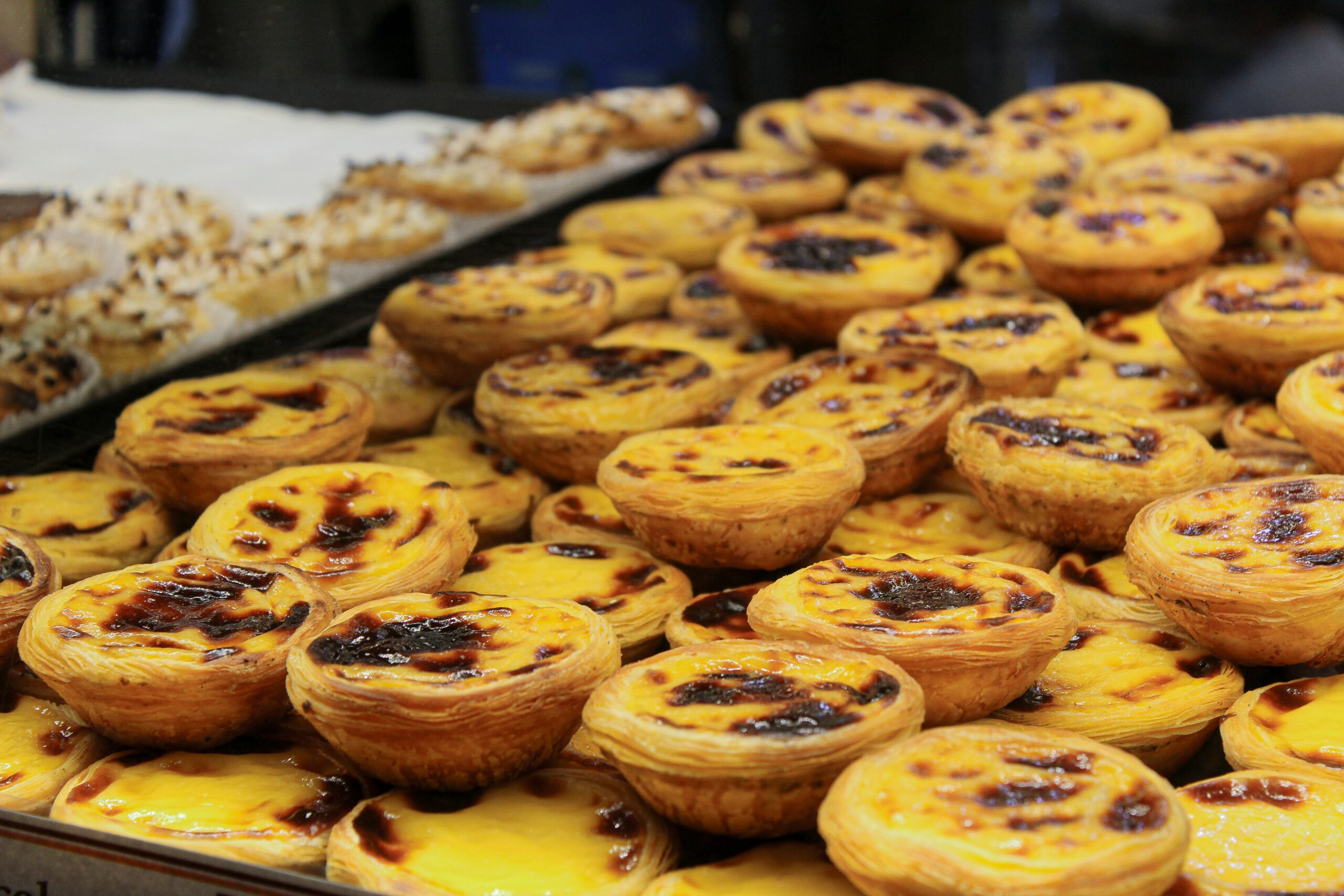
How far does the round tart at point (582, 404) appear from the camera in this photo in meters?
2.94

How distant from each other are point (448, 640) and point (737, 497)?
664 millimetres

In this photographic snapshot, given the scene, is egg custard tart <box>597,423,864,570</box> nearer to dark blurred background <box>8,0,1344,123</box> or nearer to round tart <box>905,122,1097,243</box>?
round tart <box>905,122,1097,243</box>

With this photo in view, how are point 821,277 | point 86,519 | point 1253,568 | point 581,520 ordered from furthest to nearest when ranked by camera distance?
point 821,277
point 581,520
point 86,519
point 1253,568

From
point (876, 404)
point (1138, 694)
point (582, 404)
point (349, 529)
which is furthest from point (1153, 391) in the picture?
point (349, 529)

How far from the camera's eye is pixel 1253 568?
7.02 feet

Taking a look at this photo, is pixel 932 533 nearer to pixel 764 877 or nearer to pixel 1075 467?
pixel 1075 467

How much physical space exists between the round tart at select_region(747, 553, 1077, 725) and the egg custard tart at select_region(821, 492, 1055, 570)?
386 mm

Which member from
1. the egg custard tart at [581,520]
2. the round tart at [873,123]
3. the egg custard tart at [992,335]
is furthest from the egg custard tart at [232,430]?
the round tart at [873,123]

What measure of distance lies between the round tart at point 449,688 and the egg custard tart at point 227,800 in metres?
0.11

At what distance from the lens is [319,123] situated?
15.2 feet

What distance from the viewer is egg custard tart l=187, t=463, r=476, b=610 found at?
2342mm

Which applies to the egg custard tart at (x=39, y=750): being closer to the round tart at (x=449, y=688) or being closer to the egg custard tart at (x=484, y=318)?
the round tart at (x=449, y=688)

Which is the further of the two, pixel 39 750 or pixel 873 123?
pixel 873 123

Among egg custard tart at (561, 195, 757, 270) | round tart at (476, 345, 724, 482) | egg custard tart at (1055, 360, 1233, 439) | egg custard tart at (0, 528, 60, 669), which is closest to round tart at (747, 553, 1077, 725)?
round tart at (476, 345, 724, 482)
